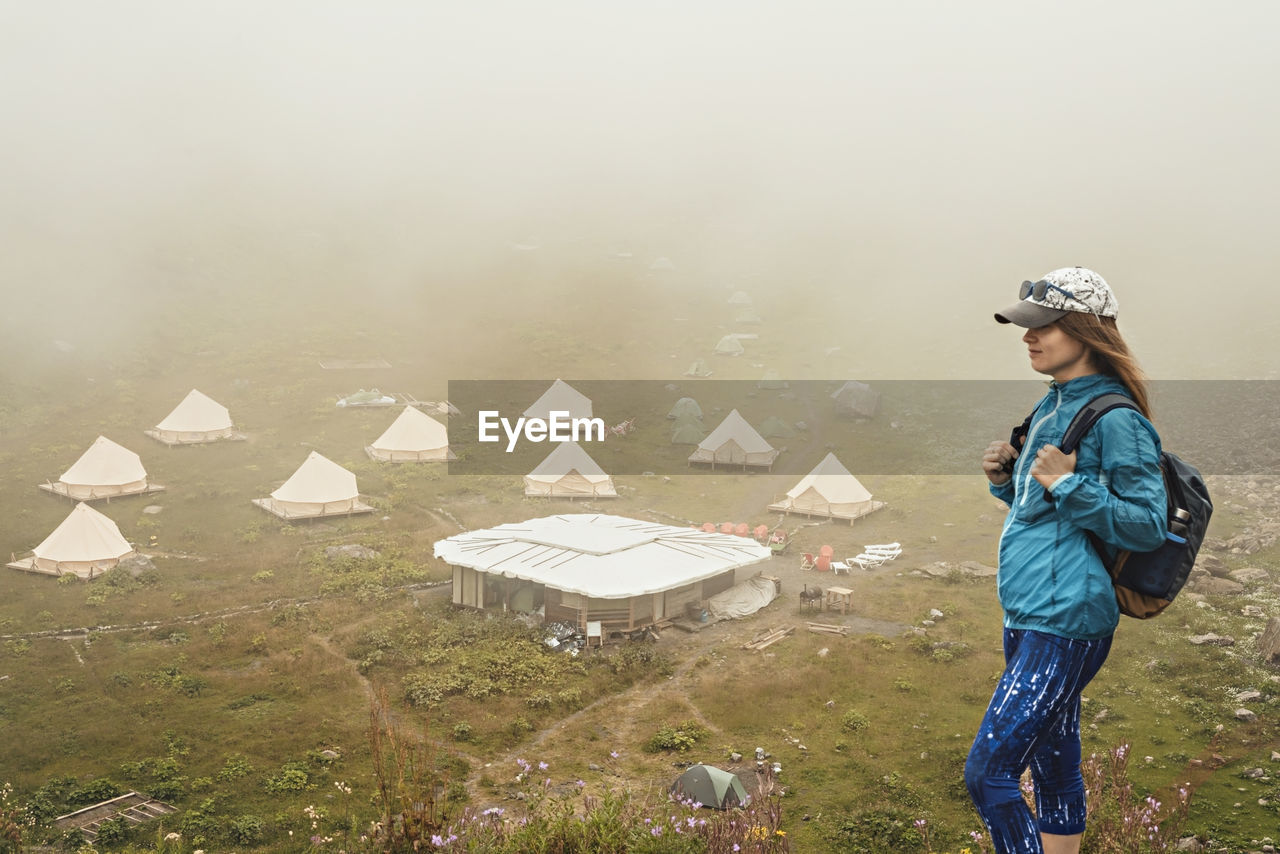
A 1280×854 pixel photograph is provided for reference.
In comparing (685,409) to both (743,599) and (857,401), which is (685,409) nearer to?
(857,401)

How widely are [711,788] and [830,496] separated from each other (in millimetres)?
18254

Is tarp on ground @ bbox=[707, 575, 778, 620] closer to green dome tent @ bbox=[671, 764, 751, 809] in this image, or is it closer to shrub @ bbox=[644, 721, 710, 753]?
shrub @ bbox=[644, 721, 710, 753]

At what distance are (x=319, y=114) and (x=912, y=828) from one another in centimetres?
10726

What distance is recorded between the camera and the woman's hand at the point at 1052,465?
3639 millimetres

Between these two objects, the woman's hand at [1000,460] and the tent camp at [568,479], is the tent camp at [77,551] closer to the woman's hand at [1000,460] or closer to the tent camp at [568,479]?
the tent camp at [568,479]

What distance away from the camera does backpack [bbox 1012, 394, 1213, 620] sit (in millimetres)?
3609

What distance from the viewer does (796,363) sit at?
50.7m

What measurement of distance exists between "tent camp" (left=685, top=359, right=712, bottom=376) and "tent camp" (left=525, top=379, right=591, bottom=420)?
7.92 meters

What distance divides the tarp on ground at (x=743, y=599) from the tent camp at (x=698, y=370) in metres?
25.6

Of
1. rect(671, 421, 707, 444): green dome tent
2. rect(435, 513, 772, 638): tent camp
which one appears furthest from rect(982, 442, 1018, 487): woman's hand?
rect(671, 421, 707, 444): green dome tent

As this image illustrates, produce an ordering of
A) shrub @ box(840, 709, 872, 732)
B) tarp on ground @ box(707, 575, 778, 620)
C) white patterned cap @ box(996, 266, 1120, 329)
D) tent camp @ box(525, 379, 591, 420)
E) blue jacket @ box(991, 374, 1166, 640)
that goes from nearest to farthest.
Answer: blue jacket @ box(991, 374, 1166, 640) < white patterned cap @ box(996, 266, 1120, 329) < shrub @ box(840, 709, 872, 732) < tarp on ground @ box(707, 575, 778, 620) < tent camp @ box(525, 379, 591, 420)

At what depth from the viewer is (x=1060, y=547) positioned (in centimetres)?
380

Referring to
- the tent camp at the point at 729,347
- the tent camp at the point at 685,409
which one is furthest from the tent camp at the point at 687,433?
the tent camp at the point at 729,347

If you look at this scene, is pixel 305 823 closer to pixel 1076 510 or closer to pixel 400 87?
pixel 1076 510
